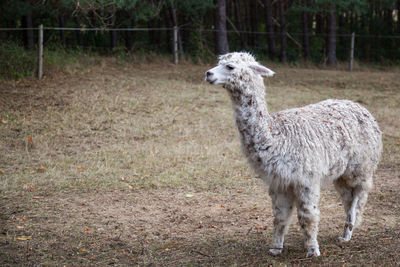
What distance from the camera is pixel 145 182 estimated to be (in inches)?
272

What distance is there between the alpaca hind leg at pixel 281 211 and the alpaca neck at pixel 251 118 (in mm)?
569

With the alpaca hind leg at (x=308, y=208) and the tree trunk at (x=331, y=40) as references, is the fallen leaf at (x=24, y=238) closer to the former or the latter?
the alpaca hind leg at (x=308, y=208)

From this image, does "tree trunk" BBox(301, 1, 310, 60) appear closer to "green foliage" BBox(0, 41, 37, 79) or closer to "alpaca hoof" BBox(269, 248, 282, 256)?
"green foliage" BBox(0, 41, 37, 79)

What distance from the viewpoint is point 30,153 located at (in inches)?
321

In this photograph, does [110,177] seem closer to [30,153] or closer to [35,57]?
[30,153]

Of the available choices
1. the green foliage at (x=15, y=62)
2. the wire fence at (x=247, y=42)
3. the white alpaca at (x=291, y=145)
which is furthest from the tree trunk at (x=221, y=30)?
the white alpaca at (x=291, y=145)

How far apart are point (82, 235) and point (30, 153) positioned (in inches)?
147

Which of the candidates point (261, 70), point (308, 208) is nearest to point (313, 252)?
point (308, 208)

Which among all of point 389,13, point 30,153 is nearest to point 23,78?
point 30,153

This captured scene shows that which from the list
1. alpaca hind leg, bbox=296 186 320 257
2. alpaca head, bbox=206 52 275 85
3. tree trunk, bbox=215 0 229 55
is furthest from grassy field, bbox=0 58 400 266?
tree trunk, bbox=215 0 229 55

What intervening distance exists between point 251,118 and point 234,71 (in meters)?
0.48

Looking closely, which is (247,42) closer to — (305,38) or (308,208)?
(305,38)

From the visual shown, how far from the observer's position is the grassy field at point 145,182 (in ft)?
15.3

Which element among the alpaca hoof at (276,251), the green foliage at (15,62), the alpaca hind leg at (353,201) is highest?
the green foliage at (15,62)
